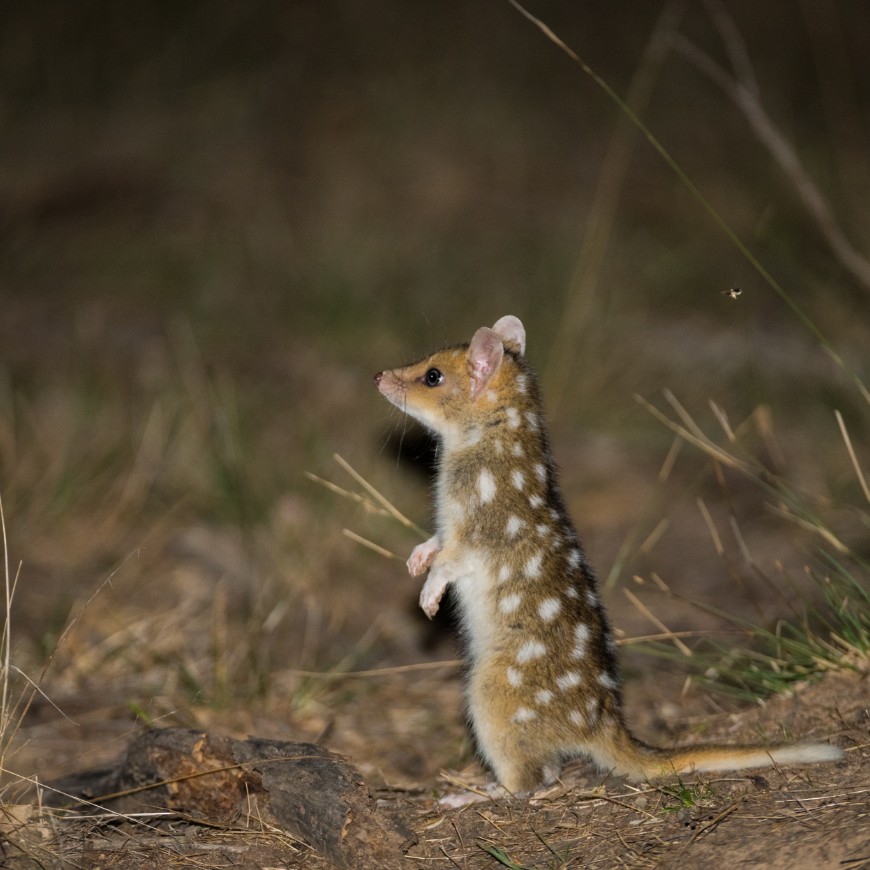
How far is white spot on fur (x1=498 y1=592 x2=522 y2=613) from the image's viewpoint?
140 inches

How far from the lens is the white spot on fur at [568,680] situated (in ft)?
11.3

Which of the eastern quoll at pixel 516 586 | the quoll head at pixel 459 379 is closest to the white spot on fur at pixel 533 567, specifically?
the eastern quoll at pixel 516 586

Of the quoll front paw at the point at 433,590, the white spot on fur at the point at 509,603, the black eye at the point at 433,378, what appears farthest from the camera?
the black eye at the point at 433,378

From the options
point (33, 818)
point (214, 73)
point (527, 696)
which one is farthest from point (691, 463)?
point (214, 73)

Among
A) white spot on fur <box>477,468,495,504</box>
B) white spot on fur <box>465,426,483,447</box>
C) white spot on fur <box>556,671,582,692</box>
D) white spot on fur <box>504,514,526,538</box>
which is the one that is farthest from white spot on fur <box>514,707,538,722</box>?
white spot on fur <box>465,426,483,447</box>

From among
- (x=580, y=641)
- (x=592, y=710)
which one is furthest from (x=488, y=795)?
(x=580, y=641)

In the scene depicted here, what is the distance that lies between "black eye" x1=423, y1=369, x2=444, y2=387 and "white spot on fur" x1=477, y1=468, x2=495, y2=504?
15.1 inches

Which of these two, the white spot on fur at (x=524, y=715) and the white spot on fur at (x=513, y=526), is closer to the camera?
the white spot on fur at (x=524, y=715)

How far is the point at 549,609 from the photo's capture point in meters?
3.52

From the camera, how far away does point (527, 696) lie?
3447 mm

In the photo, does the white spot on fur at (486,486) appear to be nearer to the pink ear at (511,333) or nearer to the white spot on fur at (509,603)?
the white spot on fur at (509,603)

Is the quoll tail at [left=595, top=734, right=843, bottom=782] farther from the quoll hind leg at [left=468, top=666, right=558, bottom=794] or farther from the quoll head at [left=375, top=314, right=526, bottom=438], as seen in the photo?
the quoll head at [left=375, top=314, right=526, bottom=438]

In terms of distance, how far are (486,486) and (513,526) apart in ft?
0.56

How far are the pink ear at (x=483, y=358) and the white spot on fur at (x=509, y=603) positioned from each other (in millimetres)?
703
